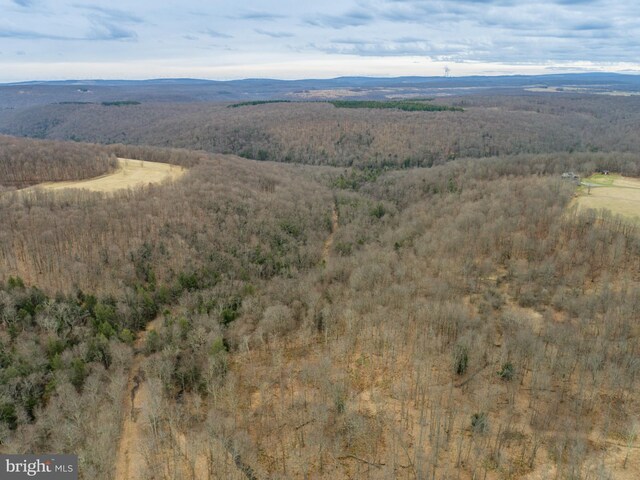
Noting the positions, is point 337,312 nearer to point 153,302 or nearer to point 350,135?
point 153,302

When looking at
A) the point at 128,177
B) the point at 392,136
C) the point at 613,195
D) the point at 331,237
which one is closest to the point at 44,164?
the point at 128,177

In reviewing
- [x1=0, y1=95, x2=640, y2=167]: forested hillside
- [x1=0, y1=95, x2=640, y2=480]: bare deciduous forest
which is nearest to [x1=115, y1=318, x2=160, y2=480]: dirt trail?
[x1=0, y1=95, x2=640, y2=480]: bare deciduous forest

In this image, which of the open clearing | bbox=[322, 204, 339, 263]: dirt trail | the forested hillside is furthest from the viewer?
the forested hillside

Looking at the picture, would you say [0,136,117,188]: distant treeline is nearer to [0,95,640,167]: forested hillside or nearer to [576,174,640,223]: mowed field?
[0,95,640,167]: forested hillside

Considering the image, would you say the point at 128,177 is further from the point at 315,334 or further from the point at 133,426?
the point at 133,426

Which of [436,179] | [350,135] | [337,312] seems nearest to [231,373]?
[337,312]
